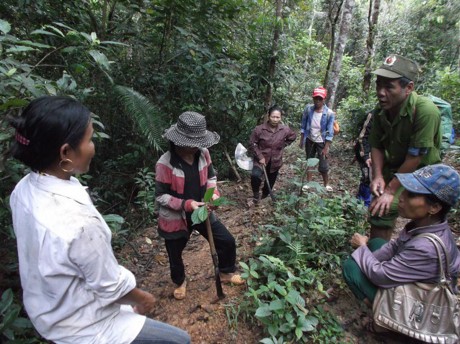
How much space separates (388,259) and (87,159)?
2404 millimetres

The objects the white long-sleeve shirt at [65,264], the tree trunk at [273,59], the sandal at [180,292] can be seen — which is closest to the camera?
the white long-sleeve shirt at [65,264]

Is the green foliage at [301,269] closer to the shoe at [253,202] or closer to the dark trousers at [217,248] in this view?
the dark trousers at [217,248]

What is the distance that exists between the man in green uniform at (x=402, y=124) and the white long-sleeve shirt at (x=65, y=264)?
2.28m

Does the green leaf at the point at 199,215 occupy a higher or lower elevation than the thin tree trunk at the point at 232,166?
higher

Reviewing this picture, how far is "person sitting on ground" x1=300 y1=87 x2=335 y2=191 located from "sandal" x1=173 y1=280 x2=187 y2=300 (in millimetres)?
3331

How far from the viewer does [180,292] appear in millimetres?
3211

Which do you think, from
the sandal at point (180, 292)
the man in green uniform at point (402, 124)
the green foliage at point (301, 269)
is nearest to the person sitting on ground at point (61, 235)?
the green foliage at point (301, 269)

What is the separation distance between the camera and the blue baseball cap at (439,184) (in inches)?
78.7

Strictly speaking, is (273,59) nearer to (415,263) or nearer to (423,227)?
(423,227)

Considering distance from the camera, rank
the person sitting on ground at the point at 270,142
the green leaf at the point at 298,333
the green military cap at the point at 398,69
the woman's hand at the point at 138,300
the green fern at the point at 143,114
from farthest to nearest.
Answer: the person sitting on ground at the point at 270,142 < the green fern at the point at 143,114 < the green military cap at the point at 398,69 < the green leaf at the point at 298,333 < the woman's hand at the point at 138,300

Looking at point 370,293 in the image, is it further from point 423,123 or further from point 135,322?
point 135,322

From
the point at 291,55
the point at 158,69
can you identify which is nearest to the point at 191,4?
the point at 158,69

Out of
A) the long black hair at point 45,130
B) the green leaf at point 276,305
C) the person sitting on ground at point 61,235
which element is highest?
the long black hair at point 45,130

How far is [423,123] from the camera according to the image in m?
2.51
